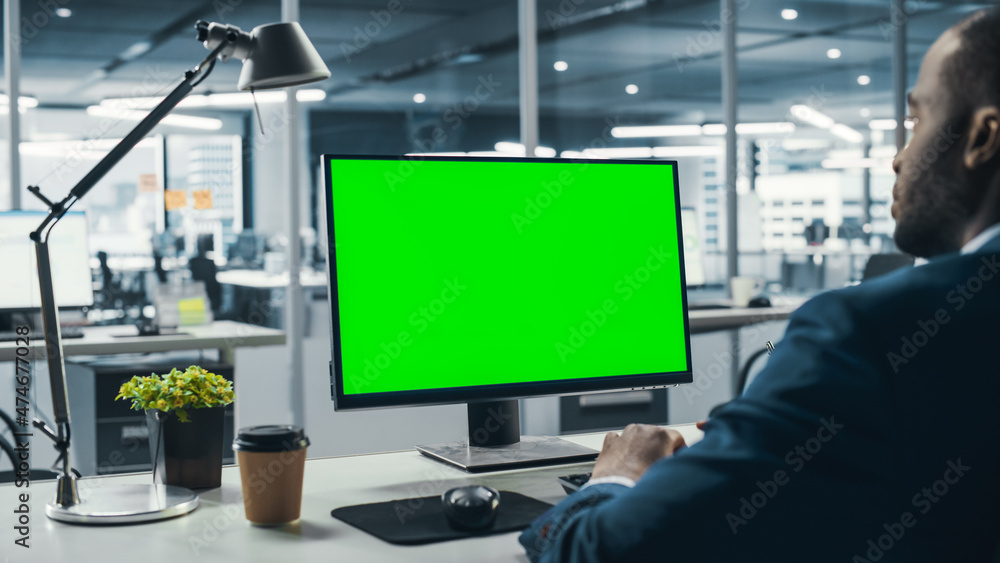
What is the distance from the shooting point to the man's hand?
1.09 meters

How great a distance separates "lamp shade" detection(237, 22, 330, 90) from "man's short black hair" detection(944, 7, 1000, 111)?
992mm

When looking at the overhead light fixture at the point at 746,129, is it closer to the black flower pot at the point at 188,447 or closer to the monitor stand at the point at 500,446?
the monitor stand at the point at 500,446

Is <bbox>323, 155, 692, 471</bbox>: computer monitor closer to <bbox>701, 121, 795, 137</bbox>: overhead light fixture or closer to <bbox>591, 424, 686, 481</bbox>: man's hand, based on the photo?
<bbox>591, 424, 686, 481</bbox>: man's hand

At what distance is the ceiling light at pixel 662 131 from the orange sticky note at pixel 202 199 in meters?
2.38

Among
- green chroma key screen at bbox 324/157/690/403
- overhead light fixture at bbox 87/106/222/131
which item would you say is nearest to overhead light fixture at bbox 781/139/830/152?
overhead light fixture at bbox 87/106/222/131

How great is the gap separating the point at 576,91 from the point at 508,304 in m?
3.87

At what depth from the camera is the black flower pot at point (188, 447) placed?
1.37 metres

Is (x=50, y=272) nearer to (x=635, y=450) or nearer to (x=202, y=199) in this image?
(x=635, y=450)

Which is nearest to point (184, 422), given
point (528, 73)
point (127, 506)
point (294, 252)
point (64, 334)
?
point (127, 506)

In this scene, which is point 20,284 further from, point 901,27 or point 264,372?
point 901,27

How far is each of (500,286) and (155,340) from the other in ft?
8.03

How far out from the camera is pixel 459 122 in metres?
5.33

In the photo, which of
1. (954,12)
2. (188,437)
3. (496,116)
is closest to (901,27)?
(954,12)

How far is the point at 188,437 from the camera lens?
4.52 ft
